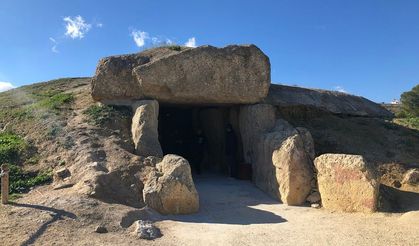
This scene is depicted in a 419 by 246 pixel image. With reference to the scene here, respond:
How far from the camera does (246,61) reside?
39.6 ft

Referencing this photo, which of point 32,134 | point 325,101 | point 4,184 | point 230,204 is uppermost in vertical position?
point 325,101

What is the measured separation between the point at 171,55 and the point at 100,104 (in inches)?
92.9

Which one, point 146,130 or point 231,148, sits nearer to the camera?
point 146,130

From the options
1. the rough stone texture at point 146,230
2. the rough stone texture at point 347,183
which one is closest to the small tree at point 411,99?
the rough stone texture at point 347,183

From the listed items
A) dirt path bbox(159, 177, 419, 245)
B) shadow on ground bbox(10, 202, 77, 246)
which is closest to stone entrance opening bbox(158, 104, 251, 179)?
dirt path bbox(159, 177, 419, 245)

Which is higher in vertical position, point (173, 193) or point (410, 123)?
point (410, 123)

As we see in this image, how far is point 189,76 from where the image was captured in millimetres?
11648

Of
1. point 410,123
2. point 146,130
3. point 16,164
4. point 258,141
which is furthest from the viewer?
point 410,123

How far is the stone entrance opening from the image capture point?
13.1m

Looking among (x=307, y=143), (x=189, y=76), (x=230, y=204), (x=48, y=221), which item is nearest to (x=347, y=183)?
(x=307, y=143)

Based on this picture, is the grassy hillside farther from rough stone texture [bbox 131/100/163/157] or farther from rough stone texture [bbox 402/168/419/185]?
rough stone texture [bbox 402/168/419/185]

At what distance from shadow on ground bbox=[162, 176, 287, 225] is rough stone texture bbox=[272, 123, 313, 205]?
45cm

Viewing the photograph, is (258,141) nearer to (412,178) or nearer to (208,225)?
(412,178)

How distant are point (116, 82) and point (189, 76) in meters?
1.96
